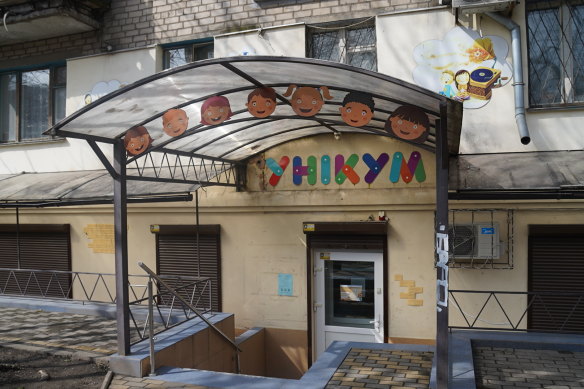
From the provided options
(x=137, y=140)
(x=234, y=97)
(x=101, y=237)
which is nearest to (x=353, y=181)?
(x=234, y=97)

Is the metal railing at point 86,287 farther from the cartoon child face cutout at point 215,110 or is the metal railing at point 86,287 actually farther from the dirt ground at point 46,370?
the cartoon child face cutout at point 215,110

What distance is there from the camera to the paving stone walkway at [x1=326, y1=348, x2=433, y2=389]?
5512mm

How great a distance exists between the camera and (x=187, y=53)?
9789mm

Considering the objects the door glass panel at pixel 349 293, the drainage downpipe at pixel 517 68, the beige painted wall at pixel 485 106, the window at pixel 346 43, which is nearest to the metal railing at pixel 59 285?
the door glass panel at pixel 349 293

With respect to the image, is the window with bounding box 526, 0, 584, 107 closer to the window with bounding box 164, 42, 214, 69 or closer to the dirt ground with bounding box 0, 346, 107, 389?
the window with bounding box 164, 42, 214, 69

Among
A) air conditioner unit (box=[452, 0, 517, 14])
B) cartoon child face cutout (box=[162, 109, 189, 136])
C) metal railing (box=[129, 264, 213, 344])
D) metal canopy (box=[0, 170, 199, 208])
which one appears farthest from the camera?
metal canopy (box=[0, 170, 199, 208])

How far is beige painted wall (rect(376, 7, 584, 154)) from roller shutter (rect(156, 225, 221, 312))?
179 inches

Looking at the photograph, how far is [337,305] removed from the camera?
8.77 m

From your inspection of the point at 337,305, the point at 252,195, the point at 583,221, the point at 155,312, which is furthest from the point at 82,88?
the point at 583,221

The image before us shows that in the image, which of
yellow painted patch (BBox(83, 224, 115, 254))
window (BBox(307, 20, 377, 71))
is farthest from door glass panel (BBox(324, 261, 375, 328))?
yellow painted patch (BBox(83, 224, 115, 254))

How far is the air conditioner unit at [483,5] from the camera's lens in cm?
725

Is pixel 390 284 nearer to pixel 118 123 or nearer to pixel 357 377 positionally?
pixel 357 377

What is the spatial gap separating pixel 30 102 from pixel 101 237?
375cm

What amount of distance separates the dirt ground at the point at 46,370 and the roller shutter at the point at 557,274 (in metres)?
6.42
